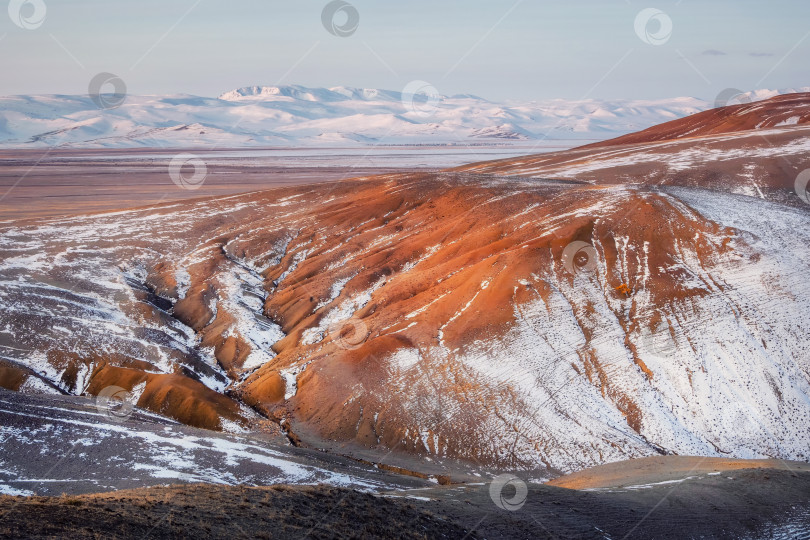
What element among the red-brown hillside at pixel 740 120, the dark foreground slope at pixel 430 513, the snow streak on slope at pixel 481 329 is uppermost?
the red-brown hillside at pixel 740 120

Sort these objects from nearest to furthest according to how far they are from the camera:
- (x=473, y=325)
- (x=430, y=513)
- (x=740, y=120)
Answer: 1. (x=430, y=513)
2. (x=473, y=325)
3. (x=740, y=120)

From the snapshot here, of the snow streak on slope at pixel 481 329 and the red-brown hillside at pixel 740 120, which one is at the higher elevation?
the red-brown hillside at pixel 740 120

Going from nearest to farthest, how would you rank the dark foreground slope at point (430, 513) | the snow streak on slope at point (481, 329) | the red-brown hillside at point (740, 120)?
the dark foreground slope at point (430, 513) < the snow streak on slope at point (481, 329) < the red-brown hillside at point (740, 120)

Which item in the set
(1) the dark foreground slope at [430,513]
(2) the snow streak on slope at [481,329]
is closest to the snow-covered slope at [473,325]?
(2) the snow streak on slope at [481,329]

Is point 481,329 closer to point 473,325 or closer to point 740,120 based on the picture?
point 473,325

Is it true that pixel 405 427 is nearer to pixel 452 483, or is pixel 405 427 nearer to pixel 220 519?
pixel 452 483

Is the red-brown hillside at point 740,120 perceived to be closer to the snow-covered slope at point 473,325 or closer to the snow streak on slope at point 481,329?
the snow-covered slope at point 473,325

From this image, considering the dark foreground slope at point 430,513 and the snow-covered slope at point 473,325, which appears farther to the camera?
the snow-covered slope at point 473,325

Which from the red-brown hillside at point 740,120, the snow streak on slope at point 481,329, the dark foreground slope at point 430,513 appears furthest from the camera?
the red-brown hillside at point 740,120

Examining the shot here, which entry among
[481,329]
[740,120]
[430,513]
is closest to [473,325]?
[481,329]

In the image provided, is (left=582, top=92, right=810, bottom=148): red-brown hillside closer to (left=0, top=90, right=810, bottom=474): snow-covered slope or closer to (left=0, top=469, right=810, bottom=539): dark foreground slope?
(left=0, top=90, right=810, bottom=474): snow-covered slope


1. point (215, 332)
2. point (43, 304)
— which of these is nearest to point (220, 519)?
point (215, 332)
